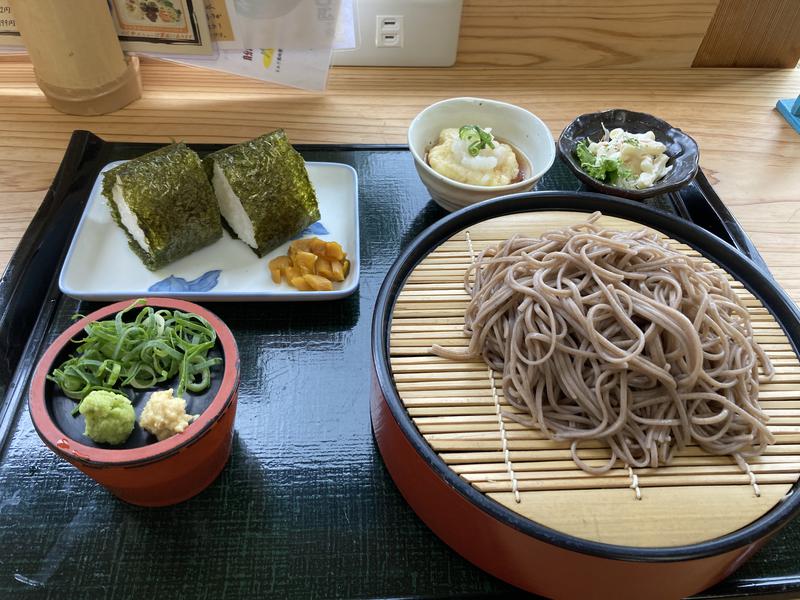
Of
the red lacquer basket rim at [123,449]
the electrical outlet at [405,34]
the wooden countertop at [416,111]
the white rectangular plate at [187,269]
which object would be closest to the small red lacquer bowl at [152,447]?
the red lacquer basket rim at [123,449]

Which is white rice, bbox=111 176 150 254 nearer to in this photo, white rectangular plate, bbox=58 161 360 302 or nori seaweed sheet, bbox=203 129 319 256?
white rectangular plate, bbox=58 161 360 302

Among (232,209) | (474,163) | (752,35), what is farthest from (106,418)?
(752,35)

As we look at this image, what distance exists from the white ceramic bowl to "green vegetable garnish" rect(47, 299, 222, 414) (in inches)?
29.1

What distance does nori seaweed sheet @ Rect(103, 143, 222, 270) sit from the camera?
1359 millimetres

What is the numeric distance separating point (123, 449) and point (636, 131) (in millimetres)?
1598

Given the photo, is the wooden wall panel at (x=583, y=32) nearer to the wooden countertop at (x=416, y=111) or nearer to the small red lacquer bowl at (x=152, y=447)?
the wooden countertop at (x=416, y=111)

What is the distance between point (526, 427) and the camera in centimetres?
99

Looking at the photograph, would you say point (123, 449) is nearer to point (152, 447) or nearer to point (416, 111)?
point (152, 447)

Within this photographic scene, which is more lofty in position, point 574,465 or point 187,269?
point 574,465

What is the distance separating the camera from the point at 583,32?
7.13 feet

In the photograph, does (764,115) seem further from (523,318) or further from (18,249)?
(18,249)

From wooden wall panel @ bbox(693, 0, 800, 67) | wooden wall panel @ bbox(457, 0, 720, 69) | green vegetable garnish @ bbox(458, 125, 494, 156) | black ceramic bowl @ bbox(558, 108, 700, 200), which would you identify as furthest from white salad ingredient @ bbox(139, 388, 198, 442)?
wooden wall panel @ bbox(693, 0, 800, 67)

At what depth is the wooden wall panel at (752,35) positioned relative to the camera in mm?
2162

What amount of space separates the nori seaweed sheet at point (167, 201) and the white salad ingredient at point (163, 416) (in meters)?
0.56
